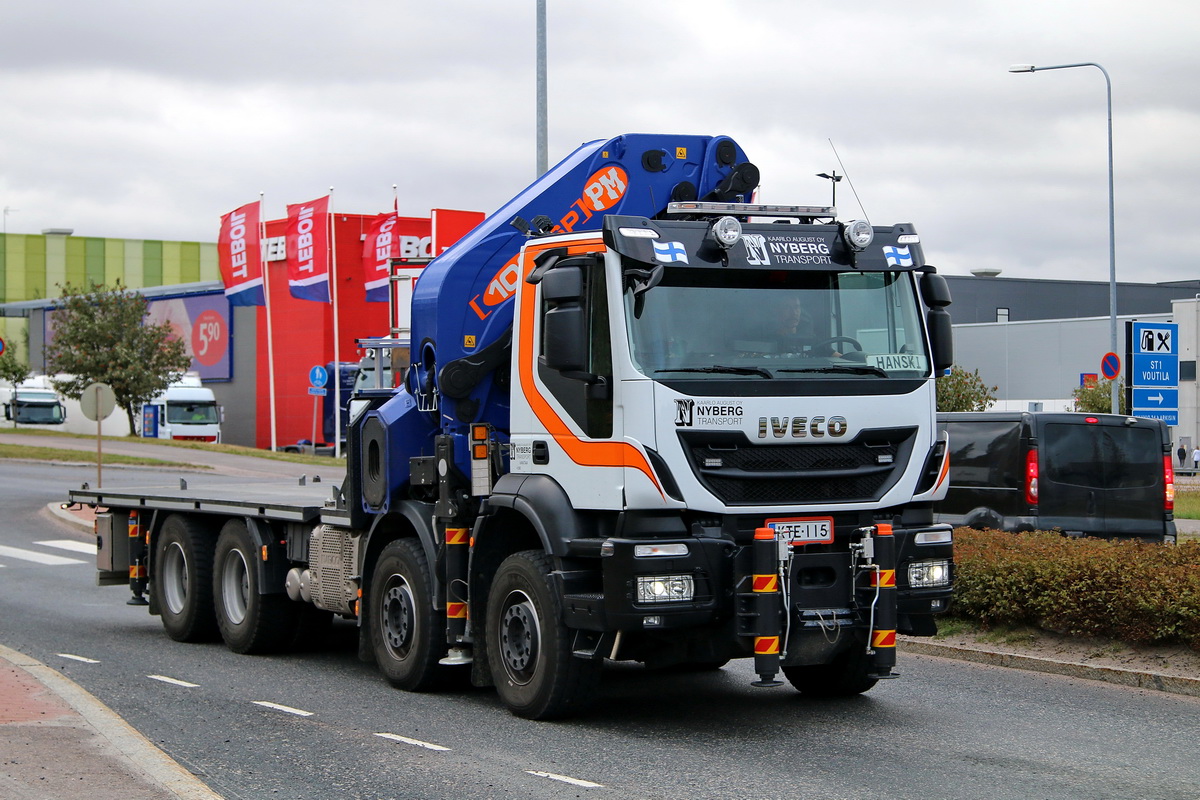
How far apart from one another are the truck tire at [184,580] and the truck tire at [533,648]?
5.04m

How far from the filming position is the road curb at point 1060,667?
9.98 m

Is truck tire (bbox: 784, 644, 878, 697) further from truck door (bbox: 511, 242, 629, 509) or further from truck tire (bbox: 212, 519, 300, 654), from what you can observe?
truck tire (bbox: 212, 519, 300, 654)

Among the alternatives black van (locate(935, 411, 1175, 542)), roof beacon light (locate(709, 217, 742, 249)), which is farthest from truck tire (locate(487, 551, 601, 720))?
black van (locate(935, 411, 1175, 542))

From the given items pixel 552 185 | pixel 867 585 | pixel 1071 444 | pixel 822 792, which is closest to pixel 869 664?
pixel 867 585

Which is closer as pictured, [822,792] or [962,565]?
[822,792]

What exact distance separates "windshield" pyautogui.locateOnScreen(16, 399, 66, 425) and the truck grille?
5882 centimetres

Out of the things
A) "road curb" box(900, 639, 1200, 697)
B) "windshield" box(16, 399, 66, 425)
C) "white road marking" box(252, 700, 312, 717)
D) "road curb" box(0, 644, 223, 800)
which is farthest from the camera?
"windshield" box(16, 399, 66, 425)

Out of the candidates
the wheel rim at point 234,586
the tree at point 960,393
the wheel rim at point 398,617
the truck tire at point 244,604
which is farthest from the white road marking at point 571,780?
the tree at point 960,393

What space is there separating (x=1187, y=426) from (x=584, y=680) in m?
52.0

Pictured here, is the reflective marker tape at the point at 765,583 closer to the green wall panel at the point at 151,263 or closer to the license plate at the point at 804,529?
the license plate at the point at 804,529

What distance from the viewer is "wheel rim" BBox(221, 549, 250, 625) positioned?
511 inches

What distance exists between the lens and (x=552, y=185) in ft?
33.5

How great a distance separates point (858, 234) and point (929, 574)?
2.11 m

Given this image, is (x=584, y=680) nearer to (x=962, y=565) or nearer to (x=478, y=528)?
(x=478, y=528)
